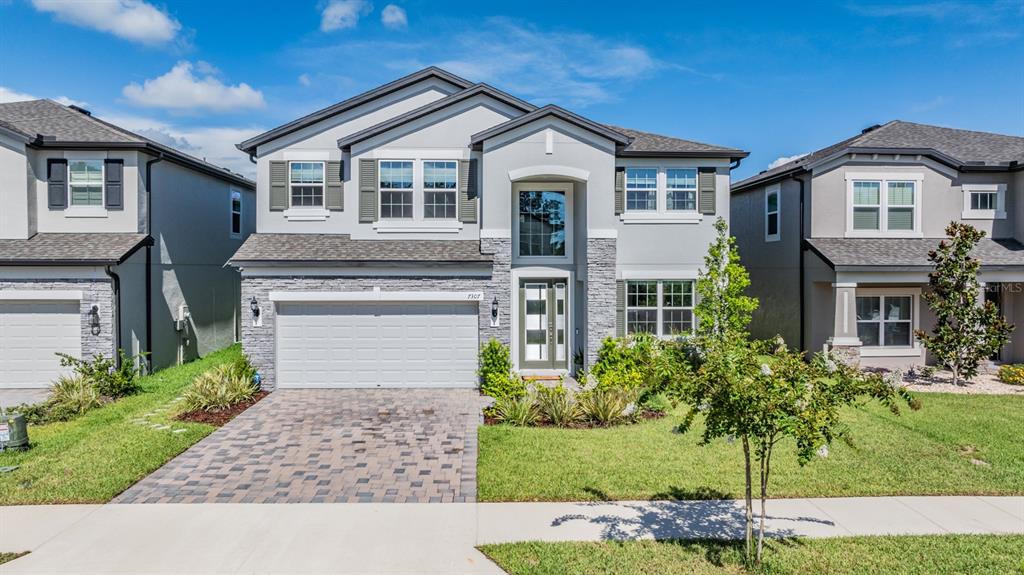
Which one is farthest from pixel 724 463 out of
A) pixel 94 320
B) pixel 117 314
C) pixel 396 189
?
pixel 94 320

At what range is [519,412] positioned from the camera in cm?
1120

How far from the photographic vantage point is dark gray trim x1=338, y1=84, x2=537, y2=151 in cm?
1543

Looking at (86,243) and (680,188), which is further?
(680,188)

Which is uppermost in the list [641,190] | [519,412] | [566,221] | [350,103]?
[350,103]

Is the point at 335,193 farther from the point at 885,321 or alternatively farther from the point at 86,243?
the point at 885,321

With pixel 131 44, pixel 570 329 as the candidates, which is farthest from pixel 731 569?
pixel 131 44

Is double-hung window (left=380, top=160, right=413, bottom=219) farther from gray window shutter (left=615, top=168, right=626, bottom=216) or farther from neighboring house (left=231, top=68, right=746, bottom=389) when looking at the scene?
gray window shutter (left=615, top=168, right=626, bottom=216)

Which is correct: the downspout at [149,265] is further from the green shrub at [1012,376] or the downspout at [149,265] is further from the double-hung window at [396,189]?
the green shrub at [1012,376]

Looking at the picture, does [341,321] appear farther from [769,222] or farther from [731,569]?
[769,222]

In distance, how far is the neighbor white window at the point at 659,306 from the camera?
1609 centimetres

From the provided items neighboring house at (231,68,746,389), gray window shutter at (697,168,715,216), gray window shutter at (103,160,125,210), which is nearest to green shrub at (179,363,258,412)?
neighboring house at (231,68,746,389)

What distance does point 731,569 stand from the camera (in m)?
5.79

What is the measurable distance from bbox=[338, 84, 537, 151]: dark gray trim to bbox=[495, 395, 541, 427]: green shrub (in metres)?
8.10

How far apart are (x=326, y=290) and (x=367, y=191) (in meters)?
3.00
